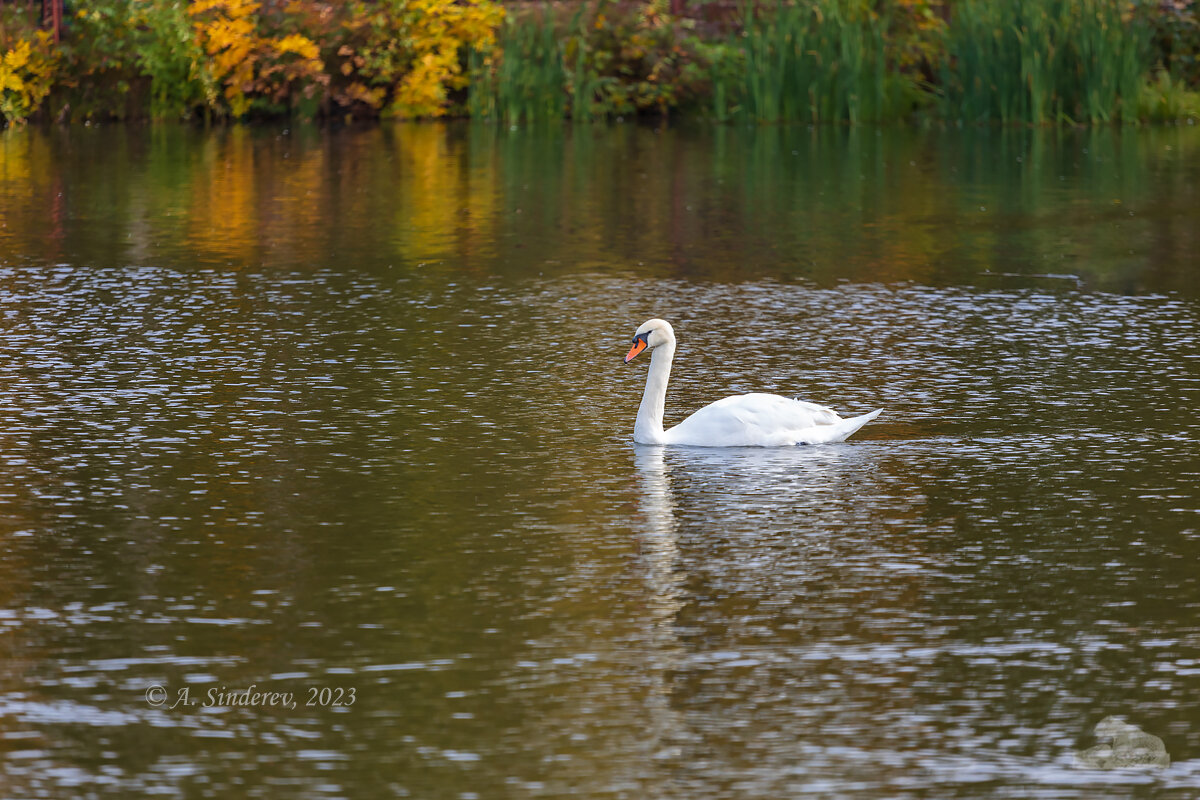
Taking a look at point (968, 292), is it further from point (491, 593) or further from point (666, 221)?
point (491, 593)

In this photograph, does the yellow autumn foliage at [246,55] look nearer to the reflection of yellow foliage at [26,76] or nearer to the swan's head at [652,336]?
the reflection of yellow foliage at [26,76]

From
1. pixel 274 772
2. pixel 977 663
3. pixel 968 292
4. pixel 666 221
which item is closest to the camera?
pixel 274 772

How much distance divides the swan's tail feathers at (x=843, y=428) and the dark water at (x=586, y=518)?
0.37 ft

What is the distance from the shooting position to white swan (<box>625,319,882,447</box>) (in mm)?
9539

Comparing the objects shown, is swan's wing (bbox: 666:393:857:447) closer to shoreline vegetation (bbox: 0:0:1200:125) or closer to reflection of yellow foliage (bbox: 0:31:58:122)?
shoreline vegetation (bbox: 0:0:1200:125)

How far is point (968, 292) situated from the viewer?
14.7 meters

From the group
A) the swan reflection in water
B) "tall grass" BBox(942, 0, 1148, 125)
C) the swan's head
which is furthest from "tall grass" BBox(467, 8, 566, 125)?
the swan reflection in water

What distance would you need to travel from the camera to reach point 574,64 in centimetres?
3198

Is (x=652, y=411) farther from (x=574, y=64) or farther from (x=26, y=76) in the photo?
(x=26, y=76)

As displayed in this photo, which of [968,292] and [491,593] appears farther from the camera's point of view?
[968,292]

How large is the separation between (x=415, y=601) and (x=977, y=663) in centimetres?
191

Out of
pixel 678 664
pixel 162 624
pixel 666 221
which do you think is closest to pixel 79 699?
pixel 162 624

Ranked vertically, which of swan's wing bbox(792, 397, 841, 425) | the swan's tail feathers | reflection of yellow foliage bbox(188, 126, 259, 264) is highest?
reflection of yellow foliage bbox(188, 126, 259, 264)

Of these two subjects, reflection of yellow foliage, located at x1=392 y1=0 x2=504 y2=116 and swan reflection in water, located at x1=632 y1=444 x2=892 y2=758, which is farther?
reflection of yellow foliage, located at x1=392 y1=0 x2=504 y2=116
